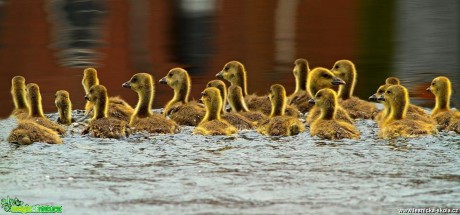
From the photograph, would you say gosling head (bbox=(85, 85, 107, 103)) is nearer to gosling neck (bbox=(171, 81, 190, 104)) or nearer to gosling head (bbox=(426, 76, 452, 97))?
gosling neck (bbox=(171, 81, 190, 104))

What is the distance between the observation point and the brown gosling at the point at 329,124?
1087 cm

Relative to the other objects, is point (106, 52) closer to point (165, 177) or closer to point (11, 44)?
point (11, 44)

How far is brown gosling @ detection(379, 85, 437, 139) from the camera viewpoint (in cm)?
1087

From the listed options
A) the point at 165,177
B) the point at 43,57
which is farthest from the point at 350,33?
the point at 165,177

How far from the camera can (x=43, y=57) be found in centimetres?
1933

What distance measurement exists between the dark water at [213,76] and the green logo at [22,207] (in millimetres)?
94

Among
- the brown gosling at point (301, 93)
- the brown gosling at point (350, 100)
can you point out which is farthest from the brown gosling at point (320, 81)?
the brown gosling at point (350, 100)

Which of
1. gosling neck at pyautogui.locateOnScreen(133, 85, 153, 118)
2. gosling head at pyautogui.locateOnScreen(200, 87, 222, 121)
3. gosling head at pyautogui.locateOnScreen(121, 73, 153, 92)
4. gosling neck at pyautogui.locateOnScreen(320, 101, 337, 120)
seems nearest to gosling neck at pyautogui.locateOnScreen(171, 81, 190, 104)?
gosling head at pyautogui.locateOnScreen(121, 73, 153, 92)

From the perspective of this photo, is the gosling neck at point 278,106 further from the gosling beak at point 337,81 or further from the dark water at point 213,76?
the gosling beak at point 337,81

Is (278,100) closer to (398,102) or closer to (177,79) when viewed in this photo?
(398,102)

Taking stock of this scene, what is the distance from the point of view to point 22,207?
834cm

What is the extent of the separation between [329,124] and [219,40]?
11.0m

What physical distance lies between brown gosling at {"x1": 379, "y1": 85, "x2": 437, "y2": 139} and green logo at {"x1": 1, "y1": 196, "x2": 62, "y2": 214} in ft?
13.5

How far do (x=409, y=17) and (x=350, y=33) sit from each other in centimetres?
268
